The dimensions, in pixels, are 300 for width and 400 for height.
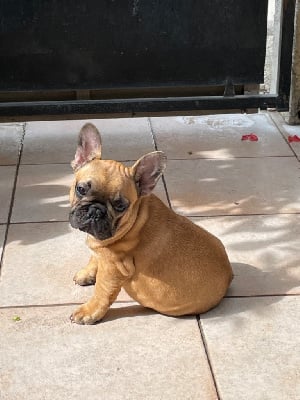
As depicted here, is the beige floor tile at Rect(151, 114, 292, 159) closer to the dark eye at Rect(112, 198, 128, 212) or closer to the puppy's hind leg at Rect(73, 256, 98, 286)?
the puppy's hind leg at Rect(73, 256, 98, 286)

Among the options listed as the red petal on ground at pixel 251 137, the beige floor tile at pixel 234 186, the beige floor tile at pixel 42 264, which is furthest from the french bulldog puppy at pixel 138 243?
the red petal on ground at pixel 251 137

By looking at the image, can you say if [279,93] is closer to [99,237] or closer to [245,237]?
[245,237]

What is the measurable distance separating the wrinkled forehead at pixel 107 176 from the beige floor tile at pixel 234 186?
1913 mm

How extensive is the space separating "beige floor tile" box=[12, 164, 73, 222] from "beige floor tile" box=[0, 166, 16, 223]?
6 centimetres

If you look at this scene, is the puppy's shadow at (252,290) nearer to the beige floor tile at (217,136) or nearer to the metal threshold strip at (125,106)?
the beige floor tile at (217,136)

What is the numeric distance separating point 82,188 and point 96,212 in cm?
19

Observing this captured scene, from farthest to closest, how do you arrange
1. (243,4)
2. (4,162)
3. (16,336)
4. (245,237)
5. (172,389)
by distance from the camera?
1. (243,4)
2. (4,162)
3. (245,237)
4. (16,336)
5. (172,389)

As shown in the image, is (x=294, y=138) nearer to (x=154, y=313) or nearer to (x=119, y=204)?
(x=154, y=313)

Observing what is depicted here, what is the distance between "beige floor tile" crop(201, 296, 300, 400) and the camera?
3.97 metres

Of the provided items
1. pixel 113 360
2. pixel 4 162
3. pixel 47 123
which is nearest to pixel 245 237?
pixel 113 360

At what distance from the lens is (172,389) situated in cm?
395

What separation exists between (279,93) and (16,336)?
4542 millimetres

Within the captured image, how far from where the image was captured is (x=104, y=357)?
418 centimetres

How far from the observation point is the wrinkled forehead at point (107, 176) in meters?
4.00
